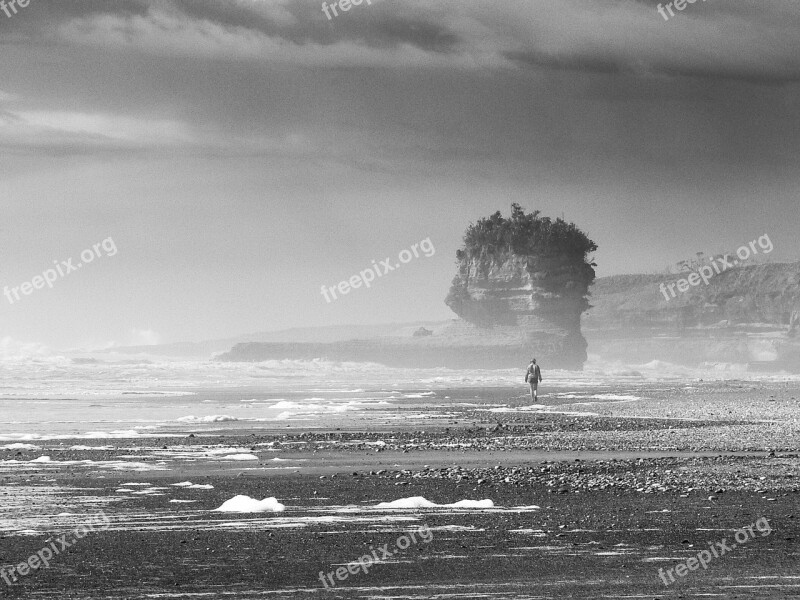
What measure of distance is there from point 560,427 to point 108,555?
805 inches

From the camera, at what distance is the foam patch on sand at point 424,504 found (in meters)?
14.4

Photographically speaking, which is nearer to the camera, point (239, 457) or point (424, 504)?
point (424, 504)

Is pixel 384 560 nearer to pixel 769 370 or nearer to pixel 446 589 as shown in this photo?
pixel 446 589

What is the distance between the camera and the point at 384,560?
10695 mm

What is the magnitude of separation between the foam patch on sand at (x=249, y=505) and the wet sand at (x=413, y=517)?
0.80ft

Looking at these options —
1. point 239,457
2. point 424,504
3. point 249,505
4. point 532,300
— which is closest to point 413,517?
point 424,504

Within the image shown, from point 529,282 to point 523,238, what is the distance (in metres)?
8.64

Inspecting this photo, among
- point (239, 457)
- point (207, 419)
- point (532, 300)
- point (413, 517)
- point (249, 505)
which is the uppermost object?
point (532, 300)

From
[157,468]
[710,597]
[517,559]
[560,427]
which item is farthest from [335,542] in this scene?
[560,427]

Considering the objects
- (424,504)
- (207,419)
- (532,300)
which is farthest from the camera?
(532,300)

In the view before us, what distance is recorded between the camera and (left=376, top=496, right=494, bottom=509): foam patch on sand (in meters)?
14.4

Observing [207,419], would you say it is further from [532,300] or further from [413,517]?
[532,300]

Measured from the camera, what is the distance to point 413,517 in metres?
13.4

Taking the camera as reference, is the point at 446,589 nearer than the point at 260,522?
Yes
